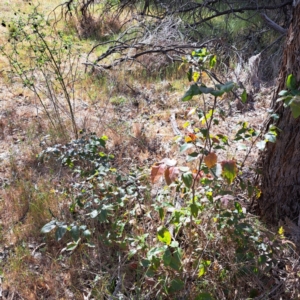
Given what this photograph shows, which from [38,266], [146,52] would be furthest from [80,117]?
[38,266]

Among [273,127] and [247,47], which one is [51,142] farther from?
[247,47]

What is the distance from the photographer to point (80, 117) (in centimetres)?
449

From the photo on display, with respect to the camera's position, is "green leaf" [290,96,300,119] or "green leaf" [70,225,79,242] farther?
"green leaf" [70,225,79,242]

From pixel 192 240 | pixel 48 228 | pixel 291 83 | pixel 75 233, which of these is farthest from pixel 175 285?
pixel 291 83

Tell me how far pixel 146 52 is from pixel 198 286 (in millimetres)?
4041

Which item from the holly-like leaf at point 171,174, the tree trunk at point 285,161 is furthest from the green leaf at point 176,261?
the tree trunk at point 285,161

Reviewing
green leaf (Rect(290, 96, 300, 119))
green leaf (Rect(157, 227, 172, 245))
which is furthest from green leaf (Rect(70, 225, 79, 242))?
green leaf (Rect(290, 96, 300, 119))

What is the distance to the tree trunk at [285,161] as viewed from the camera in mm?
2135

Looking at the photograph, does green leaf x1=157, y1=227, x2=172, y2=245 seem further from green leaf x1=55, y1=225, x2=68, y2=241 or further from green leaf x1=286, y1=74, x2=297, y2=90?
green leaf x1=286, y1=74, x2=297, y2=90

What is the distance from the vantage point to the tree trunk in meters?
2.13

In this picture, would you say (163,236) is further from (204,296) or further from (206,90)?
(206,90)

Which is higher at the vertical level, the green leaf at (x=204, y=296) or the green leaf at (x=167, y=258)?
the green leaf at (x=167, y=258)

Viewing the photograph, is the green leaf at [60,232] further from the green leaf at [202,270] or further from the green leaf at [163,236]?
the green leaf at [202,270]

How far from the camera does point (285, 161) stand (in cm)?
238
